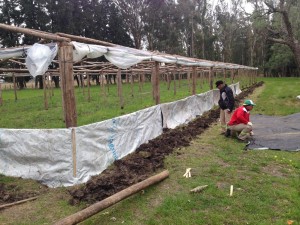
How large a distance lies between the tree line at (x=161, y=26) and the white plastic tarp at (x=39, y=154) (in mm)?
29292

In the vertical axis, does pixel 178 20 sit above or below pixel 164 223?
above

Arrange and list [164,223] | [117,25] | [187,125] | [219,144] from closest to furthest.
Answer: [164,223] < [219,144] < [187,125] < [117,25]

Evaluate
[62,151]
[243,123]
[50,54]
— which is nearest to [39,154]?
[62,151]

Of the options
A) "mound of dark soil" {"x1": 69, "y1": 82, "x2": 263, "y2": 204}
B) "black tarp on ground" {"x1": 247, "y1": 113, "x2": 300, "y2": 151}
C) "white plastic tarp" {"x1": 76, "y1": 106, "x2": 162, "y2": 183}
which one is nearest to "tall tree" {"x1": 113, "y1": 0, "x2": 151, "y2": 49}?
"black tarp on ground" {"x1": 247, "y1": 113, "x2": 300, "y2": 151}

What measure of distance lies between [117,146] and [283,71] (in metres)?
55.6

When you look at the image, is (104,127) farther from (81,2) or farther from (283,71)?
(283,71)

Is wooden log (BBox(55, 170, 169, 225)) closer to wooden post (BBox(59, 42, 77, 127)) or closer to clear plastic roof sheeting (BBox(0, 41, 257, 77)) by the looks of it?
wooden post (BBox(59, 42, 77, 127))

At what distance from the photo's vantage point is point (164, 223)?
4.04 m

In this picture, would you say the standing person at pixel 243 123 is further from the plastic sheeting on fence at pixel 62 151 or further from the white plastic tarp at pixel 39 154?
the white plastic tarp at pixel 39 154

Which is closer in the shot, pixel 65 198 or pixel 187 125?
pixel 65 198

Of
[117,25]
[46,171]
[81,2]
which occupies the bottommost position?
[46,171]

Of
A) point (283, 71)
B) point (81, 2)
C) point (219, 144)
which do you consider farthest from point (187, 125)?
point (283, 71)

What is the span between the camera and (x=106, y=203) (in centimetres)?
409

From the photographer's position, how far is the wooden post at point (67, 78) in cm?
543
